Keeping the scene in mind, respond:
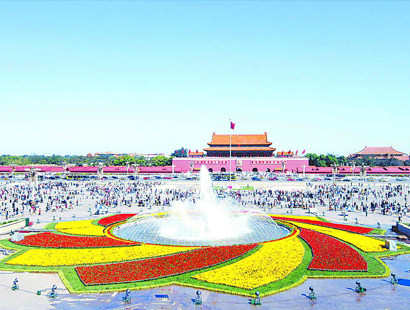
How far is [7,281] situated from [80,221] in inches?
440

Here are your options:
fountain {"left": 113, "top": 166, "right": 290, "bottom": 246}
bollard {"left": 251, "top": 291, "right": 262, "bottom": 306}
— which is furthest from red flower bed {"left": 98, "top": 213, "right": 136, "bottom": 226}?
bollard {"left": 251, "top": 291, "right": 262, "bottom": 306}

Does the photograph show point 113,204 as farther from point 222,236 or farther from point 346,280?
point 346,280

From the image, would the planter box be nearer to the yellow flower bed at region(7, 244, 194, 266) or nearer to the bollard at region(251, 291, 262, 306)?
the yellow flower bed at region(7, 244, 194, 266)

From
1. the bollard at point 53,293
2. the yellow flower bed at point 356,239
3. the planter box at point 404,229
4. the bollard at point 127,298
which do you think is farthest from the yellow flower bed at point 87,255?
the planter box at point 404,229

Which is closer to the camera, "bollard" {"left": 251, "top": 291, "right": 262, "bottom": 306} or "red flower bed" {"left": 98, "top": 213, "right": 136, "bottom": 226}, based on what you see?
"bollard" {"left": 251, "top": 291, "right": 262, "bottom": 306}

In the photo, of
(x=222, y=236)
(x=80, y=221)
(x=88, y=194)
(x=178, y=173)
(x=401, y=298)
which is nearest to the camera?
(x=401, y=298)

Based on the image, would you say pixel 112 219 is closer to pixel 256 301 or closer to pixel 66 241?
pixel 66 241

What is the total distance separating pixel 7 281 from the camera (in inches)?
516

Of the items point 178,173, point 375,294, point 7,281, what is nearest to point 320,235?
point 375,294

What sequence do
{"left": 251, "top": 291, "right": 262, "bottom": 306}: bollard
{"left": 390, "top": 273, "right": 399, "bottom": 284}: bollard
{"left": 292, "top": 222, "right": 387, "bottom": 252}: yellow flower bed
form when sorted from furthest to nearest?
{"left": 292, "top": 222, "right": 387, "bottom": 252}: yellow flower bed, {"left": 390, "top": 273, "right": 399, "bottom": 284}: bollard, {"left": 251, "top": 291, "right": 262, "bottom": 306}: bollard

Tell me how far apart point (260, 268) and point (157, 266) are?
3922mm

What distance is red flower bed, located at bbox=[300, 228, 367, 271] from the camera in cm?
1435

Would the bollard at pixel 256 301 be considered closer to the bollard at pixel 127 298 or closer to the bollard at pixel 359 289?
the bollard at pixel 359 289

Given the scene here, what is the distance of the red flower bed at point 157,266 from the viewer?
13.0 m
